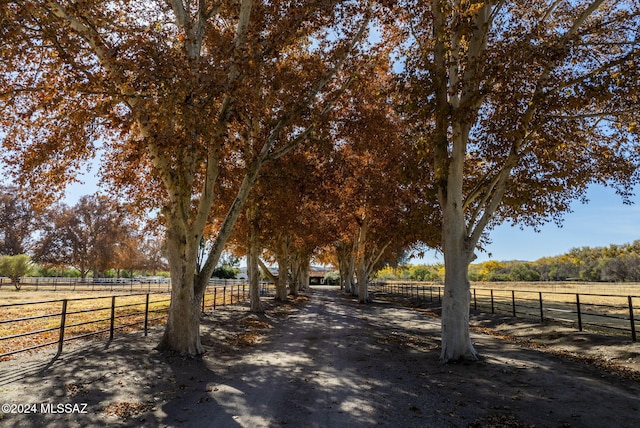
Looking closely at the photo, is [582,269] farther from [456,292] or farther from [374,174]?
[456,292]

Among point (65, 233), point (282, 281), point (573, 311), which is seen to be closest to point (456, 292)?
point (573, 311)

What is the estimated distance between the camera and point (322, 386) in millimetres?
6973

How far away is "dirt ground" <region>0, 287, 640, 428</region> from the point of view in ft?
17.6

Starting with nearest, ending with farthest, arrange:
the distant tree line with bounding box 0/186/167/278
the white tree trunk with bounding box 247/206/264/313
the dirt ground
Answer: the dirt ground
the white tree trunk with bounding box 247/206/264/313
the distant tree line with bounding box 0/186/167/278

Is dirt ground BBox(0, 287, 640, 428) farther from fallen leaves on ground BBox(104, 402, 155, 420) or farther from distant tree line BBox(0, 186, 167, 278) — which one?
distant tree line BBox(0, 186, 167, 278)

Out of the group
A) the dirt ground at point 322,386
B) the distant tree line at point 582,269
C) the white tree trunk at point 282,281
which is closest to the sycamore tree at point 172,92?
the dirt ground at point 322,386

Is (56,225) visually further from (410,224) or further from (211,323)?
(410,224)

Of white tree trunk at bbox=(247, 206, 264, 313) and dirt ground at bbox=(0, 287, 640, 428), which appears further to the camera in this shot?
white tree trunk at bbox=(247, 206, 264, 313)

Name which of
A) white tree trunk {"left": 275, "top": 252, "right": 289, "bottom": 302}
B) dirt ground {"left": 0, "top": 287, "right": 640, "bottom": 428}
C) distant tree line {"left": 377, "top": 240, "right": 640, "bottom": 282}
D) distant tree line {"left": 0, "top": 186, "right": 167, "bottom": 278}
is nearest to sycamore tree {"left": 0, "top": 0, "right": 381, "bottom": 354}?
A: dirt ground {"left": 0, "top": 287, "right": 640, "bottom": 428}

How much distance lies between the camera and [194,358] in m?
9.12

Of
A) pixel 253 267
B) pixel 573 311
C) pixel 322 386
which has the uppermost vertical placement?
pixel 253 267

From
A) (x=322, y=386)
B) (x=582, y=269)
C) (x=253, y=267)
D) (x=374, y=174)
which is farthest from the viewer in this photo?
(x=582, y=269)

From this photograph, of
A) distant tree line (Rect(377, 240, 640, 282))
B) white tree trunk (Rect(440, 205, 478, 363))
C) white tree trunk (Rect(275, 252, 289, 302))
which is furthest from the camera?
distant tree line (Rect(377, 240, 640, 282))

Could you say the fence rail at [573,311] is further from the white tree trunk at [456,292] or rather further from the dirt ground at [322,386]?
the white tree trunk at [456,292]
